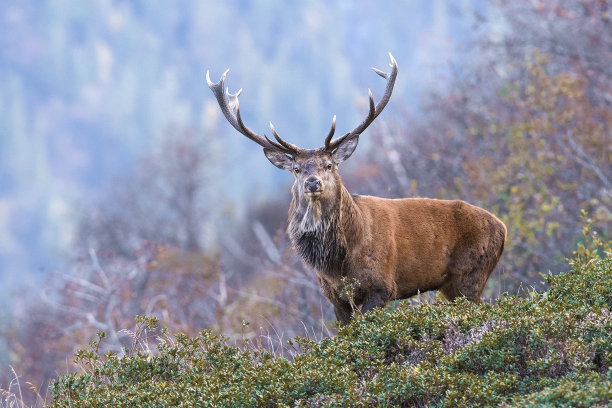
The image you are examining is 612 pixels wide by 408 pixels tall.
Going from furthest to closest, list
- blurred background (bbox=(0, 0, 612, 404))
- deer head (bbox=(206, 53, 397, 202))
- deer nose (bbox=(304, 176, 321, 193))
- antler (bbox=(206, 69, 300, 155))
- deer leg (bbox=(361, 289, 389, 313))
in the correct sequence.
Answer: blurred background (bbox=(0, 0, 612, 404)) < antler (bbox=(206, 69, 300, 155)) < deer head (bbox=(206, 53, 397, 202)) < deer nose (bbox=(304, 176, 321, 193)) < deer leg (bbox=(361, 289, 389, 313))

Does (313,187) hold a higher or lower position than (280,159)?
lower

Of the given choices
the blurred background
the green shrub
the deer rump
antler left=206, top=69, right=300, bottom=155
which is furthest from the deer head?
the green shrub

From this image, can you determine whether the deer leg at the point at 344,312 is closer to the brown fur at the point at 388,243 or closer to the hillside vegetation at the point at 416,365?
the brown fur at the point at 388,243

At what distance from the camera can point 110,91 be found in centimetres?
6325

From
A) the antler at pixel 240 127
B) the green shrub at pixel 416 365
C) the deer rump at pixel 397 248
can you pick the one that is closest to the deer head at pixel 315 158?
the antler at pixel 240 127

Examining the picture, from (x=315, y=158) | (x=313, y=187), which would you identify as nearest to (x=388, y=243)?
(x=313, y=187)

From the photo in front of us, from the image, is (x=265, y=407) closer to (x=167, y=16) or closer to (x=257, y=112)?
(x=257, y=112)

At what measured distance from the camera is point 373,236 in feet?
26.1

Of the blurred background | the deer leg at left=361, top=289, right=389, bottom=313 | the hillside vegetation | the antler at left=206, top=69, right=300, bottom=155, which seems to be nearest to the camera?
the hillside vegetation

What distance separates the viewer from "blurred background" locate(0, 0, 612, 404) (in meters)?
18.6

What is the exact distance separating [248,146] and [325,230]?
37.1 metres

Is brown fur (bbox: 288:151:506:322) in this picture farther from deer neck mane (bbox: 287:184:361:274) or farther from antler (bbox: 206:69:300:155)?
antler (bbox: 206:69:300:155)

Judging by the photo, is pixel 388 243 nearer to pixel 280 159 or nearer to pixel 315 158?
pixel 315 158

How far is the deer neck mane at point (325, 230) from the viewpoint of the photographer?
7.87m
